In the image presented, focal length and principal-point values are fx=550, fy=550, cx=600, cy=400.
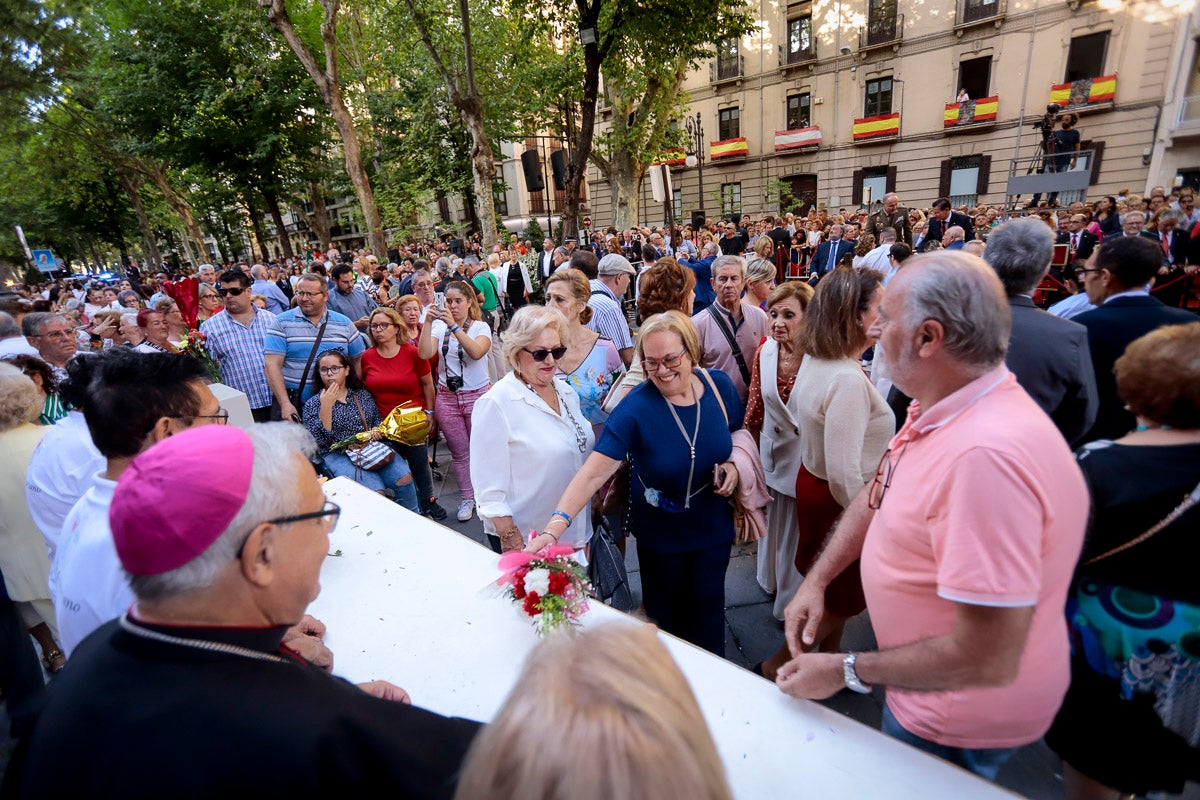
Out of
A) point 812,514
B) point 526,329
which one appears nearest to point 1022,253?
point 812,514

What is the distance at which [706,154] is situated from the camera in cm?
2872

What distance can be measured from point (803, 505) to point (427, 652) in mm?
1823

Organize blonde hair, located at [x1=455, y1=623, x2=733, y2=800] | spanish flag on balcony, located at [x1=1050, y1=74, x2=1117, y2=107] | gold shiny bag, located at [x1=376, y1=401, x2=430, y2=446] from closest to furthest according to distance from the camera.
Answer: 1. blonde hair, located at [x1=455, y1=623, x2=733, y2=800]
2. gold shiny bag, located at [x1=376, y1=401, x2=430, y2=446]
3. spanish flag on balcony, located at [x1=1050, y1=74, x2=1117, y2=107]

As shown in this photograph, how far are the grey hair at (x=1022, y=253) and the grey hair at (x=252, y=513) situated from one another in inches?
125

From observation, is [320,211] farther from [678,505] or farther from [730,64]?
[678,505]

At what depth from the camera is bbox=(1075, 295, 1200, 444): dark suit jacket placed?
119 inches

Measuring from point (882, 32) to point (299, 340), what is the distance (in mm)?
27632

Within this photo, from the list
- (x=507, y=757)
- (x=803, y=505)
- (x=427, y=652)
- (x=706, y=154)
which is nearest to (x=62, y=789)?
(x=507, y=757)

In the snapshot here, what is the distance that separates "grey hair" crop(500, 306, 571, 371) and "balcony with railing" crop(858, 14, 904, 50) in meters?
27.4

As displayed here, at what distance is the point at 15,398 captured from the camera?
2.52m

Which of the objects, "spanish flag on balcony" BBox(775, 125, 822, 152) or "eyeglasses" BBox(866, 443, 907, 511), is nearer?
"eyeglasses" BBox(866, 443, 907, 511)

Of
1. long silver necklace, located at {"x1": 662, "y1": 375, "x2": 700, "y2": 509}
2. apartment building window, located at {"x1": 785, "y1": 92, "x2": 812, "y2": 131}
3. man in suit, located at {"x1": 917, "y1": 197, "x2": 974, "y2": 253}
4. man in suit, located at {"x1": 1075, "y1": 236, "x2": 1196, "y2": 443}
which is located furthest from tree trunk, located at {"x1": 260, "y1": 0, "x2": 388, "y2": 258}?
apartment building window, located at {"x1": 785, "y1": 92, "x2": 812, "y2": 131}

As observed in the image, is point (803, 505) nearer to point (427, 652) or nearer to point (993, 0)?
point (427, 652)

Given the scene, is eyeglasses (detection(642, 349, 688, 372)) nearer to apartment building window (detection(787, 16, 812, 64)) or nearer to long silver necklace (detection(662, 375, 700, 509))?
long silver necklace (detection(662, 375, 700, 509))
